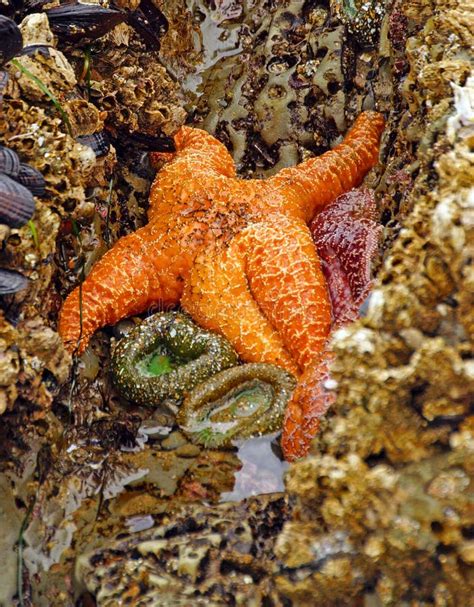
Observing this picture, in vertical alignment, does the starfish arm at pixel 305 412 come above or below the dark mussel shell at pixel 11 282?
below

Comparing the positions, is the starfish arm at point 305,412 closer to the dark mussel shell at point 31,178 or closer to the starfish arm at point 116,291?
the starfish arm at point 116,291

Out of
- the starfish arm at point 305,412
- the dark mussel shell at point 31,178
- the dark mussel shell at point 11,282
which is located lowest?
the starfish arm at point 305,412

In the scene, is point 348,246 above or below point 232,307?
above

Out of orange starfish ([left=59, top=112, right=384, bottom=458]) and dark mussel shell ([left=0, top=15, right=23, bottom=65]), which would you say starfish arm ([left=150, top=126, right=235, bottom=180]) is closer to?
orange starfish ([left=59, top=112, right=384, bottom=458])

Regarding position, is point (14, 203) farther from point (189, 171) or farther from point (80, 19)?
point (189, 171)

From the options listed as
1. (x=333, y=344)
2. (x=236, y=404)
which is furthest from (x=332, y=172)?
(x=333, y=344)

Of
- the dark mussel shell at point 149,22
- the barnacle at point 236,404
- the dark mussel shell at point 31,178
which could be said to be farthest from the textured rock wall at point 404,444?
A: the dark mussel shell at point 149,22
